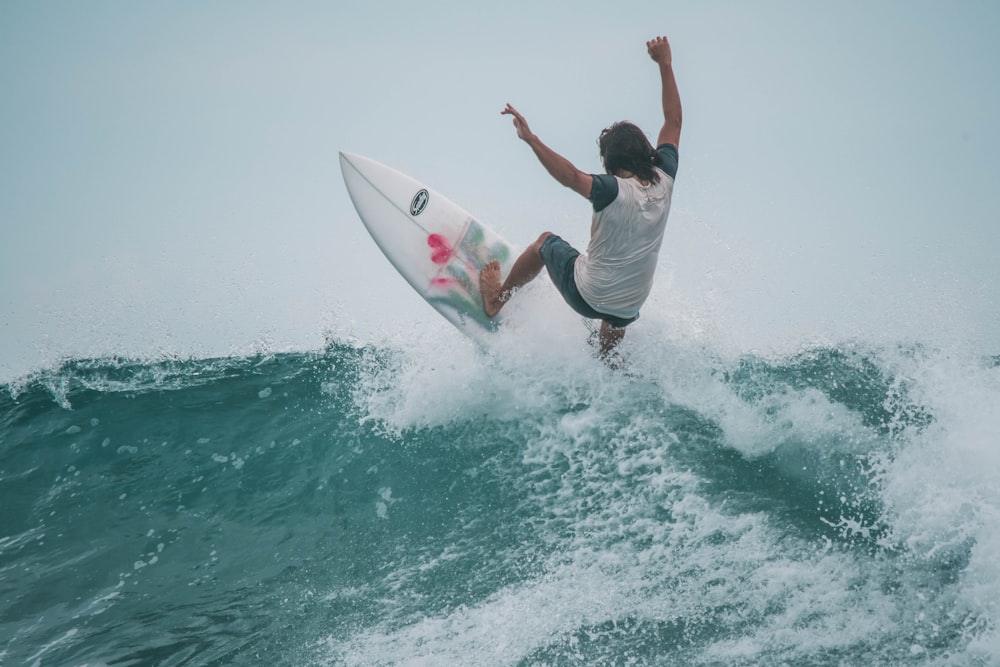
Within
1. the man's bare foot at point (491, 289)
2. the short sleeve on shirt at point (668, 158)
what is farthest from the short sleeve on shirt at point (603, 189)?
the man's bare foot at point (491, 289)

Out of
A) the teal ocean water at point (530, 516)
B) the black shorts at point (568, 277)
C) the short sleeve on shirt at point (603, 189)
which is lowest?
the teal ocean water at point (530, 516)

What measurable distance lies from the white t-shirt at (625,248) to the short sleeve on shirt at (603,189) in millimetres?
27

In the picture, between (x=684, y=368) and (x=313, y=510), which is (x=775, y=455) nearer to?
(x=684, y=368)

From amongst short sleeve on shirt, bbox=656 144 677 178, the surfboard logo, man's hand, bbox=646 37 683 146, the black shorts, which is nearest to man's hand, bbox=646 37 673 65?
man's hand, bbox=646 37 683 146

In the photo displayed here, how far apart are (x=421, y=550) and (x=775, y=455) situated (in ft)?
7.95

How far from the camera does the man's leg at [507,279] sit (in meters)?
4.54

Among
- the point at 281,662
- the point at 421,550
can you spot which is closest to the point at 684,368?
the point at 421,550

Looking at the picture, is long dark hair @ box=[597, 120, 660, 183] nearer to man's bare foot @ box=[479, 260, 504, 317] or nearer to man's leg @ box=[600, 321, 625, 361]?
man's leg @ box=[600, 321, 625, 361]

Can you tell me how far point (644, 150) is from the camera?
3447mm

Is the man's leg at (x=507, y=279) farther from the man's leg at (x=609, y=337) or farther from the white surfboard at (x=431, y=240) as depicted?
the man's leg at (x=609, y=337)

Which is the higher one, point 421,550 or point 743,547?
point 743,547

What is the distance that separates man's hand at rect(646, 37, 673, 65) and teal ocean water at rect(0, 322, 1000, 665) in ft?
6.30

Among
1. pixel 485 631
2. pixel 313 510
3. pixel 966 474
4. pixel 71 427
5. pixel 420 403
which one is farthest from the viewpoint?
pixel 71 427

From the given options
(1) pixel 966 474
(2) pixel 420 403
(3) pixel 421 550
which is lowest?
(3) pixel 421 550
